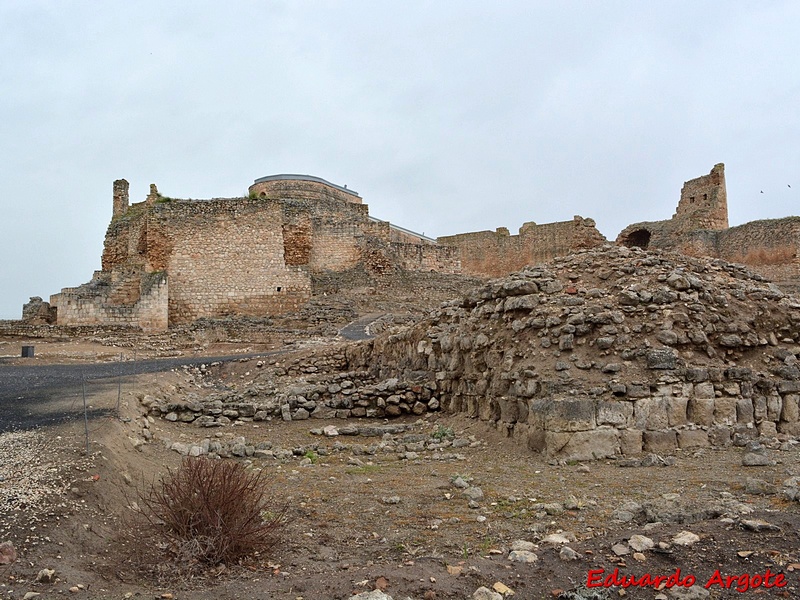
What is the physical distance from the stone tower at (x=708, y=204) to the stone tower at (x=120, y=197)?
79.7ft

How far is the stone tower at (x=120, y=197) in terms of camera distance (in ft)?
88.5

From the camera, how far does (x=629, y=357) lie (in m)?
7.04

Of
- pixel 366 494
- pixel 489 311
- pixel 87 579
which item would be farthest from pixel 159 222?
pixel 87 579

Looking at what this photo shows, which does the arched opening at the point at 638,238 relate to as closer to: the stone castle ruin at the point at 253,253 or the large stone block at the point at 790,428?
the stone castle ruin at the point at 253,253

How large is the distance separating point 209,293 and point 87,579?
20278mm

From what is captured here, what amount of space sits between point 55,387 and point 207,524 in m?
6.67

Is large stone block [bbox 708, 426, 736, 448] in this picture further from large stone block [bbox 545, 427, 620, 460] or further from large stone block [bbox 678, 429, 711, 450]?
large stone block [bbox 545, 427, 620, 460]

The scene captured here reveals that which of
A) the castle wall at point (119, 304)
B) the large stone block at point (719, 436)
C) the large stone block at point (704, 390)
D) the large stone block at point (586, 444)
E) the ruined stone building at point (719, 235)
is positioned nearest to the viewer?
the large stone block at point (586, 444)

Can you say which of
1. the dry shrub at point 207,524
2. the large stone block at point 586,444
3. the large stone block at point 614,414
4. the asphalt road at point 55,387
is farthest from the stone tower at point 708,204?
the dry shrub at point 207,524

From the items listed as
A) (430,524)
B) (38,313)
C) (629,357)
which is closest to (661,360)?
(629,357)

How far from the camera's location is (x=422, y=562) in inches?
153

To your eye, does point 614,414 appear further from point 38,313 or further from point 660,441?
point 38,313

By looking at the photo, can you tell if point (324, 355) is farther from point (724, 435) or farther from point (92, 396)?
point (724, 435)

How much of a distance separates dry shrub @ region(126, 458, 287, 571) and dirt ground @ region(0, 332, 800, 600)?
0.36ft
